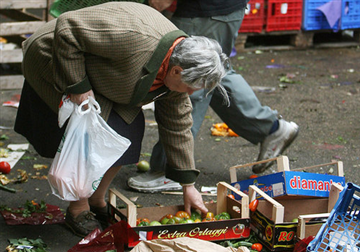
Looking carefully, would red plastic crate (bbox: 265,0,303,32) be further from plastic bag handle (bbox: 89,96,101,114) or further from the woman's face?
plastic bag handle (bbox: 89,96,101,114)

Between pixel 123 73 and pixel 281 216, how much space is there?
111cm

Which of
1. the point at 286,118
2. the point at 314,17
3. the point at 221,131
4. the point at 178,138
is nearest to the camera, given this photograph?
the point at 178,138

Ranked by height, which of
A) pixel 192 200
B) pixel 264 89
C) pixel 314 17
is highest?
pixel 192 200

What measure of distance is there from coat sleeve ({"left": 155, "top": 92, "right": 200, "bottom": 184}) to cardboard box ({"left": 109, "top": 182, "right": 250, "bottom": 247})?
24cm

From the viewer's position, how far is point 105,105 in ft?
9.29

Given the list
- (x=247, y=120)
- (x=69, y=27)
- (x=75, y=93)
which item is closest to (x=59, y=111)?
(x=75, y=93)

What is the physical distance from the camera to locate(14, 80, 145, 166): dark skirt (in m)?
2.93

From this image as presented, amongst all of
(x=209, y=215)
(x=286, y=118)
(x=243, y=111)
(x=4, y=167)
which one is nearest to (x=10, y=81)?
(x=4, y=167)

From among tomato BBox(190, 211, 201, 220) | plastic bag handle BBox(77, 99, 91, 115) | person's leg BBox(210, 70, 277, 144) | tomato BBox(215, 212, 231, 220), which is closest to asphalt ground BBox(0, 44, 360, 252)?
person's leg BBox(210, 70, 277, 144)

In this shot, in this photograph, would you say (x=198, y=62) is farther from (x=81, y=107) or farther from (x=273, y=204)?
(x=273, y=204)

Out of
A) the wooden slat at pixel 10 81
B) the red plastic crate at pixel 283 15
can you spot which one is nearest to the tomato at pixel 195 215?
the wooden slat at pixel 10 81

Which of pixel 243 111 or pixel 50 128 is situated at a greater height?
pixel 50 128

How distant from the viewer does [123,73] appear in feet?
8.55

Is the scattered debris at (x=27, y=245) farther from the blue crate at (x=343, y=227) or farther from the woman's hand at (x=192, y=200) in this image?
the blue crate at (x=343, y=227)
